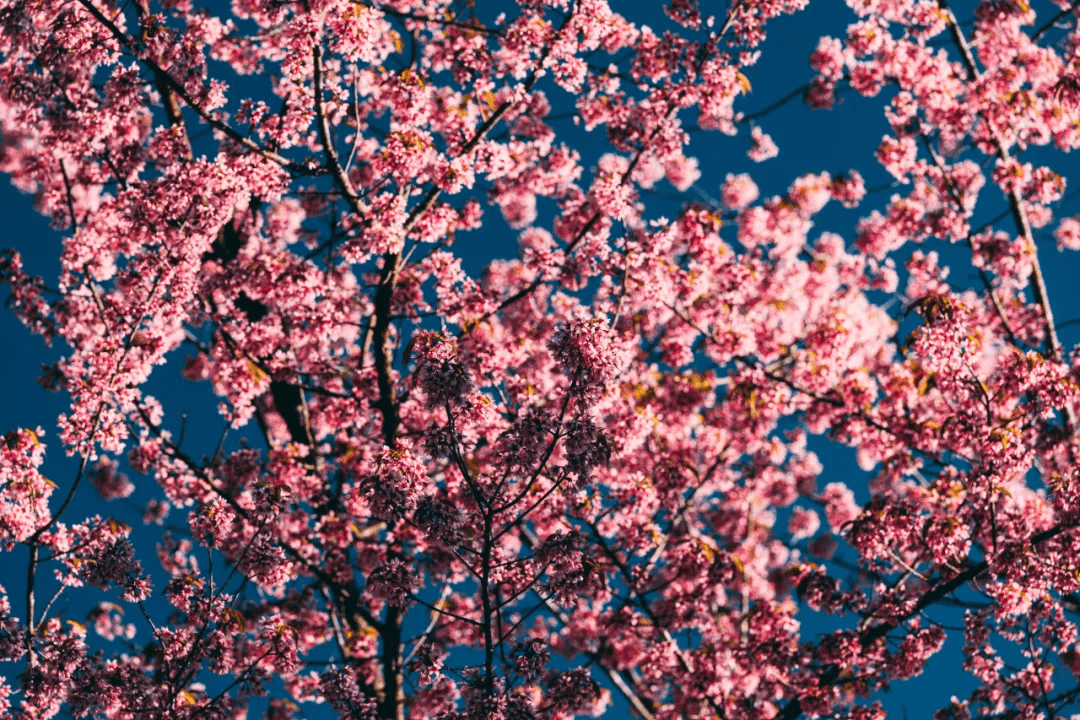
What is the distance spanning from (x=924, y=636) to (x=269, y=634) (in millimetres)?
8299

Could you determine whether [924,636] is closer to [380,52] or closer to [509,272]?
[509,272]

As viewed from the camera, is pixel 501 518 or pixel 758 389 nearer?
pixel 501 518

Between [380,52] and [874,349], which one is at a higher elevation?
[380,52]

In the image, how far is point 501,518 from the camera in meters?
10.6

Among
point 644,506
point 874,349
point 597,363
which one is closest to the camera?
point 597,363

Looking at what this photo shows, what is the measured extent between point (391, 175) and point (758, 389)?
747 cm

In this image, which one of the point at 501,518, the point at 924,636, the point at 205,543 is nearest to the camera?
the point at 205,543

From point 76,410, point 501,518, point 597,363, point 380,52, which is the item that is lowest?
point 597,363

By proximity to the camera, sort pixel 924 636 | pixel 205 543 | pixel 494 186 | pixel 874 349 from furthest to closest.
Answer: pixel 874 349 < pixel 494 186 < pixel 924 636 < pixel 205 543

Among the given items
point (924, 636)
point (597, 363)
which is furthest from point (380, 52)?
point (924, 636)

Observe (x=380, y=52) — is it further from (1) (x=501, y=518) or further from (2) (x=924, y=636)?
(2) (x=924, y=636)

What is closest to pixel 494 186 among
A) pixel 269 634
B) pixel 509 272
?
pixel 509 272

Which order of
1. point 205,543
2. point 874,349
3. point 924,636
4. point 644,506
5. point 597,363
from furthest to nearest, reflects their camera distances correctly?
point 874,349 → point 644,506 → point 924,636 → point 205,543 → point 597,363

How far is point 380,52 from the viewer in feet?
38.5
